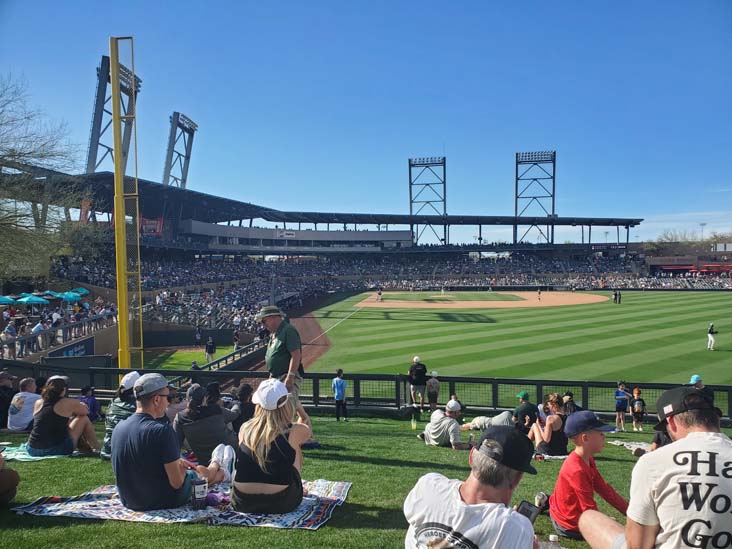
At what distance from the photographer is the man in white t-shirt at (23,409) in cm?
750

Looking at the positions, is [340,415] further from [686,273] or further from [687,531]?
[686,273]

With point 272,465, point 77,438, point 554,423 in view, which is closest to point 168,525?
point 272,465

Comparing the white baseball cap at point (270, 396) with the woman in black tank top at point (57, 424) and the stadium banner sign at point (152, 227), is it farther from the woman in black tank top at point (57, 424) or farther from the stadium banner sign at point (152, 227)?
the stadium banner sign at point (152, 227)

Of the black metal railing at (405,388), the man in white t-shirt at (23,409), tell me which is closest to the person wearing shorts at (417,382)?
the black metal railing at (405,388)

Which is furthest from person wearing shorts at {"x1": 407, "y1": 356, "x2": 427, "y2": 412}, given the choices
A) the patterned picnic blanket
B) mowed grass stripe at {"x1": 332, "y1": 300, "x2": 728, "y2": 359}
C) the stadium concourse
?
the stadium concourse

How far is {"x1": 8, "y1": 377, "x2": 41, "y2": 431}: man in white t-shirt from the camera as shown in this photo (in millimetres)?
7500

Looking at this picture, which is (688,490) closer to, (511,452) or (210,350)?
(511,452)

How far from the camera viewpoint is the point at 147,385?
411 centimetres

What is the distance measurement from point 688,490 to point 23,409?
867 cm

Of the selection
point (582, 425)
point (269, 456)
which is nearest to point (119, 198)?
point (269, 456)

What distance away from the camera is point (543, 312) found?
124 feet

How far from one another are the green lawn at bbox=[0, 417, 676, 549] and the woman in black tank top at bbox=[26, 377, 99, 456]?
0.99 ft

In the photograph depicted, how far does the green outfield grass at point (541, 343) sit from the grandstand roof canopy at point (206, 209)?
1181cm

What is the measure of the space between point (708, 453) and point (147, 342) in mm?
28675
